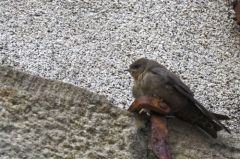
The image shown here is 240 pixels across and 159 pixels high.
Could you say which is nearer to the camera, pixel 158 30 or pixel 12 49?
pixel 12 49

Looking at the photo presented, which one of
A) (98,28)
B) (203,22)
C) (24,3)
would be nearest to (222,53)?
(203,22)

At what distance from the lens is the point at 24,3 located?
10.5 ft

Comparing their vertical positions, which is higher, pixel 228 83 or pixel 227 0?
pixel 227 0

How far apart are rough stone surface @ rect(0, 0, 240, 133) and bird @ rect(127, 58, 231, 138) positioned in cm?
11

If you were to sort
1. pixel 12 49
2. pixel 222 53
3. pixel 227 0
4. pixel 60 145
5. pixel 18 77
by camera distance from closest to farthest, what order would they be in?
pixel 60 145
pixel 18 77
pixel 12 49
pixel 222 53
pixel 227 0

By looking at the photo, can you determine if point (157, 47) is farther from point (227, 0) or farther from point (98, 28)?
point (227, 0)

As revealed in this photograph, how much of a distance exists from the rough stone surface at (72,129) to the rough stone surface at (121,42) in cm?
28

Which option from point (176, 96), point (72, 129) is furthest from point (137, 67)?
point (72, 129)

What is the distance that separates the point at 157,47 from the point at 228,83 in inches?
12.8

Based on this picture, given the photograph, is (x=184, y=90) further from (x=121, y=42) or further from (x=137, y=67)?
(x=121, y=42)

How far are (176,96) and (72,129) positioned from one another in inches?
17.5

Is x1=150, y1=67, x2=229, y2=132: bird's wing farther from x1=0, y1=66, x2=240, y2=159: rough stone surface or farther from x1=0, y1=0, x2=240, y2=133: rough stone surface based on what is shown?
x1=0, y1=0, x2=240, y2=133: rough stone surface

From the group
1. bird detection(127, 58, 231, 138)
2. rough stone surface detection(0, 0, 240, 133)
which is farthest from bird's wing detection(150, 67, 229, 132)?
rough stone surface detection(0, 0, 240, 133)

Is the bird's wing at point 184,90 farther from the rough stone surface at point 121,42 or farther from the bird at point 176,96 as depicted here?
the rough stone surface at point 121,42
